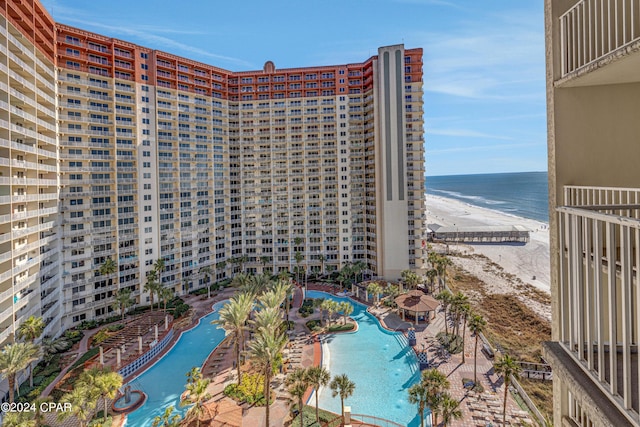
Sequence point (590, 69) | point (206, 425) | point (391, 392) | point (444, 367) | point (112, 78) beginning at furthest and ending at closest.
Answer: point (112, 78) → point (444, 367) → point (391, 392) → point (206, 425) → point (590, 69)

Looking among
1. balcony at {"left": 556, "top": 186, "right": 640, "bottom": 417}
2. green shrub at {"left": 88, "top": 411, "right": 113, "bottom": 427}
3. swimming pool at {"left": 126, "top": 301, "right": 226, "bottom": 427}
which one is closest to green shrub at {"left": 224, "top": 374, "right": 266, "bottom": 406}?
swimming pool at {"left": 126, "top": 301, "right": 226, "bottom": 427}

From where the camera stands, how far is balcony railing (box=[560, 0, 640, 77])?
18.8 ft

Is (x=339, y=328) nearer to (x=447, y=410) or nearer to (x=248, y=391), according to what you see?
(x=248, y=391)

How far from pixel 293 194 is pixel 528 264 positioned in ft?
188

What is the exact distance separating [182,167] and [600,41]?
221 feet

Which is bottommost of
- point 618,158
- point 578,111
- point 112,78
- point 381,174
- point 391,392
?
point 391,392

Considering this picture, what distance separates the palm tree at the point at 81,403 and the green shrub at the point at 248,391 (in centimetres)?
1084

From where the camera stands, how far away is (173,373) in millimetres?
35531

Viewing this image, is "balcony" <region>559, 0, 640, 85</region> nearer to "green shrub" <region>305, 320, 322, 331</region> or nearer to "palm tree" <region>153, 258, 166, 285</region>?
"green shrub" <region>305, 320, 322, 331</region>

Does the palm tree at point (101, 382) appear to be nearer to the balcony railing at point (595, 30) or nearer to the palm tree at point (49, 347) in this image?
the palm tree at point (49, 347)

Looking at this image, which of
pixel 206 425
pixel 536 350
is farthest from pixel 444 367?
pixel 206 425

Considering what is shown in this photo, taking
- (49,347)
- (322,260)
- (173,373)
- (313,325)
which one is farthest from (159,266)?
(322,260)

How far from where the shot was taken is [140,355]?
38.0 metres

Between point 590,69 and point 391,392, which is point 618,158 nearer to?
point 590,69
